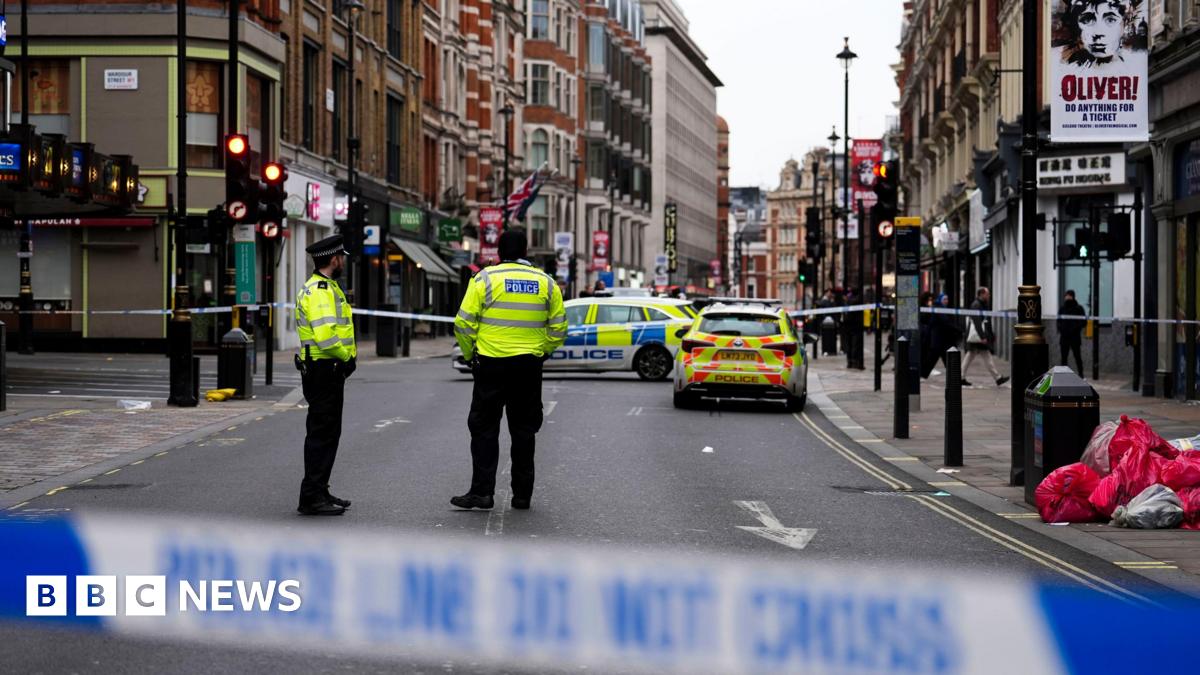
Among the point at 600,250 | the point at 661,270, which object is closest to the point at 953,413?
the point at 600,250

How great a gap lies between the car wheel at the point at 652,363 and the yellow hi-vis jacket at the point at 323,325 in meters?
18.6

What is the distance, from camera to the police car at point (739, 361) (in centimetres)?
2216

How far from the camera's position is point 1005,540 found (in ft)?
34.2

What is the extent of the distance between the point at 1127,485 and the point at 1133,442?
0.99ft

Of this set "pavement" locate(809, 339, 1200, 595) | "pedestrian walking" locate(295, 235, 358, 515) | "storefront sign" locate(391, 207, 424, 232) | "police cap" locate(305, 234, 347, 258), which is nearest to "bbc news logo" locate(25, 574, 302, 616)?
"pedestrian walking" locate(295, 235, 358, 515)

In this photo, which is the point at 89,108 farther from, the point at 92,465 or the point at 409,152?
the point at 92,465

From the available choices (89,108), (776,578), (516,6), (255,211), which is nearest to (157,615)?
(776,578)

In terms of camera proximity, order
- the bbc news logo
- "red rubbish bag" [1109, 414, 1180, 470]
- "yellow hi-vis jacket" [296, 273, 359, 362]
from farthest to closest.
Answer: "red rubbish bag" [1109, 414, 1180, 470]
"yellow hi-vis jacket" [296, 273, 359, 362]
the bbc news logo

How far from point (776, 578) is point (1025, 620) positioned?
154cm

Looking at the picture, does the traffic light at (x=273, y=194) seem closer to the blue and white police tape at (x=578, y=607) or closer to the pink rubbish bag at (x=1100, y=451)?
the pink rubbish bag at (x=1100, y=451)

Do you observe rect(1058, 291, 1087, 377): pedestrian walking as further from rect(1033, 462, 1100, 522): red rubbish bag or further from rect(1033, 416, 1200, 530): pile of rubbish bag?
rect(1033, 462, 1100, 522): red rubbish bag

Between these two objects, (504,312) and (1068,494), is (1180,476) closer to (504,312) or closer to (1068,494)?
(1068,494)

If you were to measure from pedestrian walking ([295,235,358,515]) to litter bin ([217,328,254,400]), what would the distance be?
467 inches

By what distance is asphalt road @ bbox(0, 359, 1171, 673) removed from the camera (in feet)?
29.1
